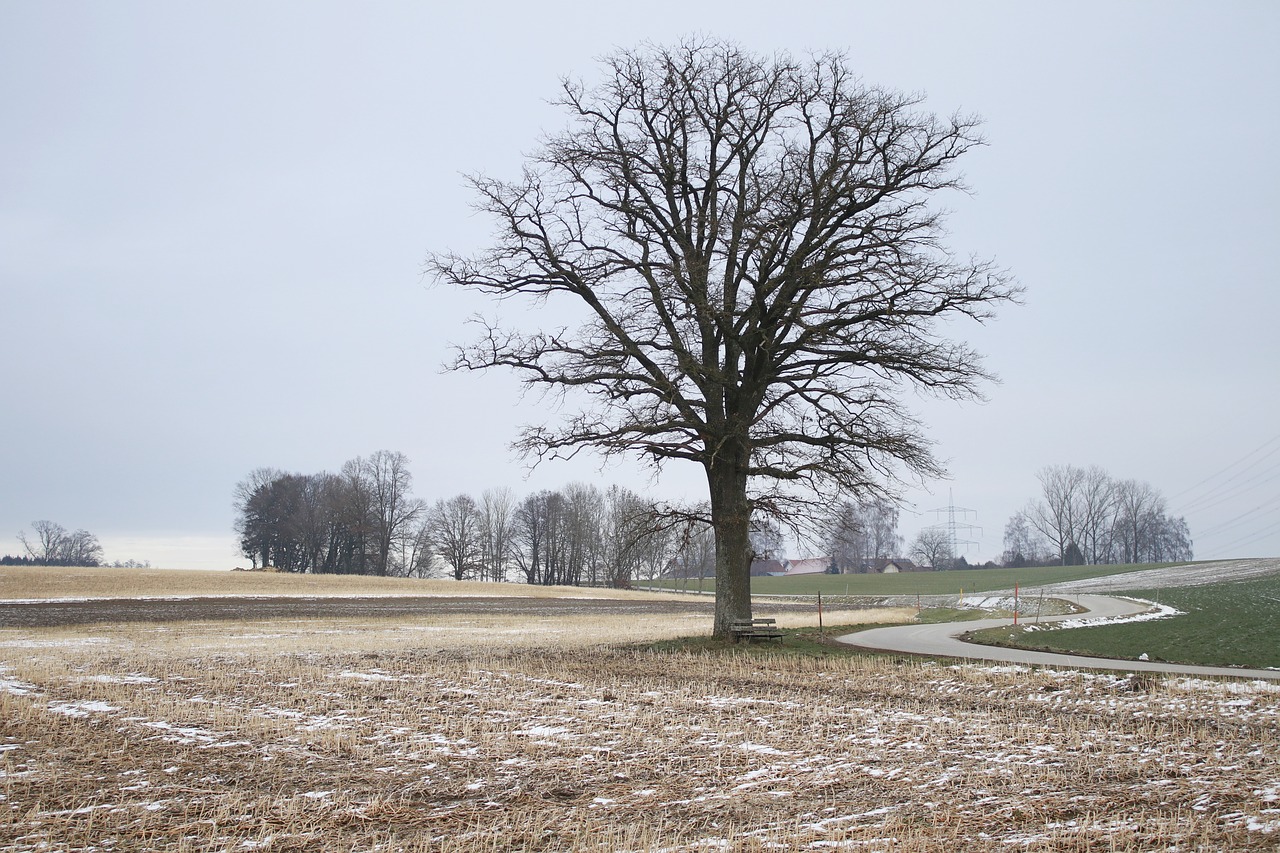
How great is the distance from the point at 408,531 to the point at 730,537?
3892 inches

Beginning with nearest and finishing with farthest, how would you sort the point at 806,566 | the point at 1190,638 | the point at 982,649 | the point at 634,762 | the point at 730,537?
1. the point at 634,762
2. the point at 1190,638
3. the point at 982,649
4. the point at 730,537
5. the point at 806,566

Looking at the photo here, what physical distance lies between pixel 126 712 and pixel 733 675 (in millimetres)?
10266

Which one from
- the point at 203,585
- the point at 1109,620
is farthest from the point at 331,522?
the point at 1109,620

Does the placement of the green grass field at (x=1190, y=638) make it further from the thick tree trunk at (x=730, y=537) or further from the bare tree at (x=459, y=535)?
the bare tree at (x=459, y=535)

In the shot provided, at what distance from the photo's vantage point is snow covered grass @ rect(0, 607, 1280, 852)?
7.47 meters

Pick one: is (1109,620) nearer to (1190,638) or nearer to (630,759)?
(1190,638)

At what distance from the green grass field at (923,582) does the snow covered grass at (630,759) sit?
6830 centimetres

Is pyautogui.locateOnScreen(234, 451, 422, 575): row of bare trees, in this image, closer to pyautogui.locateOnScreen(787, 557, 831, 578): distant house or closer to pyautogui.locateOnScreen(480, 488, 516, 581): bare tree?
pyautogui.locateOnScreen(480, 488, 516, 581): bare tree

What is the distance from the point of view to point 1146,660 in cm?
1980

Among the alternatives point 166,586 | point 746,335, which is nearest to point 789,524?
point 746,335

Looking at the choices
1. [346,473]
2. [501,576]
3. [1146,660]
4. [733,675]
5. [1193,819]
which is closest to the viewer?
[1193,819]

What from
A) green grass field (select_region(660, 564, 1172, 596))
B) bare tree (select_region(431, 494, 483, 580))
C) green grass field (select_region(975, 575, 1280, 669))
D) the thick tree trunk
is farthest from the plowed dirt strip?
bare tree (select_region(431, 494, 483, 580))

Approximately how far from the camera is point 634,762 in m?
10.3

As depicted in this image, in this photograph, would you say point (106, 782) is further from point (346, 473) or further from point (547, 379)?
point (346, 473)
